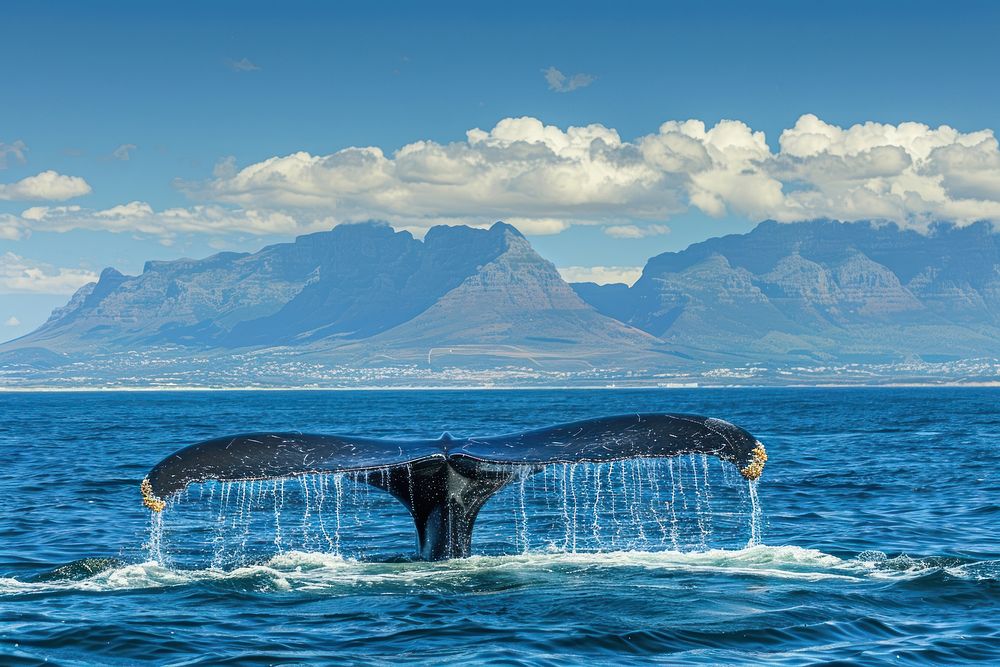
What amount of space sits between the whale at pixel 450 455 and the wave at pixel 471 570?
4.08ft

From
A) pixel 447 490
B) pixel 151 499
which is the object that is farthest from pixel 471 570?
pixel 151 499

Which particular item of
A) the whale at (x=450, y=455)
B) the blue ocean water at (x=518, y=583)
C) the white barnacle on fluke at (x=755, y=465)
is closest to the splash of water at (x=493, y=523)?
the blue ocean water at (x=518, y=583)

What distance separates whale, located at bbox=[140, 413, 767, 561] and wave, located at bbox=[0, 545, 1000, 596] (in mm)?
1244

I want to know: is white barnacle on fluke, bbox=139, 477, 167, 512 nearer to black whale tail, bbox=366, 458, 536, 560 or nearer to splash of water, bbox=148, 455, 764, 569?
black whale tail, bbox=366, 458, 536, 560

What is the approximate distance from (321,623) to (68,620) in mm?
2038

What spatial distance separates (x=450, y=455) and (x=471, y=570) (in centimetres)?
221

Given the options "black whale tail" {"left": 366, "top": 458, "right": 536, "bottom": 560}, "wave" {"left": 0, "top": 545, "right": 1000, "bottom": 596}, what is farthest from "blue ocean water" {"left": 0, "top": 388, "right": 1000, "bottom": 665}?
"black whale tail" {"left": 366, "top": 458, "right": 536, "bottom": 560}

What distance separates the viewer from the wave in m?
11.3

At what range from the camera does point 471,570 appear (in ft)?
37.4

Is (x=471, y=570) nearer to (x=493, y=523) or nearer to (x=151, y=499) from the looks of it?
(x=151, y=499)

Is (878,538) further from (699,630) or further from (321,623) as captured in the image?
(321,623)

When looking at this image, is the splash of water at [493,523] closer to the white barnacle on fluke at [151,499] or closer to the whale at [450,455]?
the whale at [450,455]

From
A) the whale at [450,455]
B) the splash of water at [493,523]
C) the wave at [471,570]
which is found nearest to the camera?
the whale at [450,455]

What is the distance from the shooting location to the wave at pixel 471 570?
37.1ft
